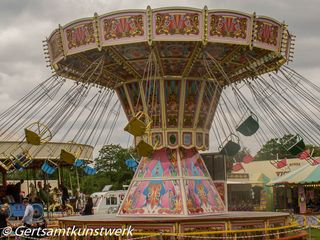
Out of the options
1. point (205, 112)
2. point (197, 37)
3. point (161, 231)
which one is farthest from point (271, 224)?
point (197, 37)

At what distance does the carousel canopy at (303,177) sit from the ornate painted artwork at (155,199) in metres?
14.8

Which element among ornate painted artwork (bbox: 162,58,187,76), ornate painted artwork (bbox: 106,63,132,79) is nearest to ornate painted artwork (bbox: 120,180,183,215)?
ornate painted artwork (bbox: 162,58,187,76)

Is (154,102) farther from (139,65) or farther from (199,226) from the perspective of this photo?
(199,226)

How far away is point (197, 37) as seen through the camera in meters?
12.9

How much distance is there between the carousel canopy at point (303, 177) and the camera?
27656 mm

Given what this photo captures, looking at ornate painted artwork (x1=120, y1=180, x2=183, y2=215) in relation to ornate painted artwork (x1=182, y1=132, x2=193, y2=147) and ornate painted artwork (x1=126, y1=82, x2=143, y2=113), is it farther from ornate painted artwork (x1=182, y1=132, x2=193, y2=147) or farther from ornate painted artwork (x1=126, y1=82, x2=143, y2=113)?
ornate painted artwork (x1=126, y1=82, x2=143, y2=113)

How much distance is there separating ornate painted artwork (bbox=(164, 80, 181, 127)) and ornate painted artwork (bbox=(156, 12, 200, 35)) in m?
2.31

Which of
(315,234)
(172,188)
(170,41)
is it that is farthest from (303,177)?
(170,41)

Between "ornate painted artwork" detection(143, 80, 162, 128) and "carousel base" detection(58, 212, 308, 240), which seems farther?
"ornate painted artwork" detection(143, 80, 162, 128)

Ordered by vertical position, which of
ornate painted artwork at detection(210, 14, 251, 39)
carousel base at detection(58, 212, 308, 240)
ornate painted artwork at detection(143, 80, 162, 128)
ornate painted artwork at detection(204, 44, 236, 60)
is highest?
ornate painted artwork at detection(210, 14, 251, 39)

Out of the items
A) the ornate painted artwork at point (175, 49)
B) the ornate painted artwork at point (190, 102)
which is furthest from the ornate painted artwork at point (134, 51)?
the ornate painted artwork at point (190, 102)

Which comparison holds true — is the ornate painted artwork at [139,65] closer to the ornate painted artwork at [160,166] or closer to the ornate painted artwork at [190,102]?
the ornate painted artwork at [190,102]

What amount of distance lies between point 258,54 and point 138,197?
4916mm

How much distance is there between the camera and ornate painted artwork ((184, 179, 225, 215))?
1415 cm
